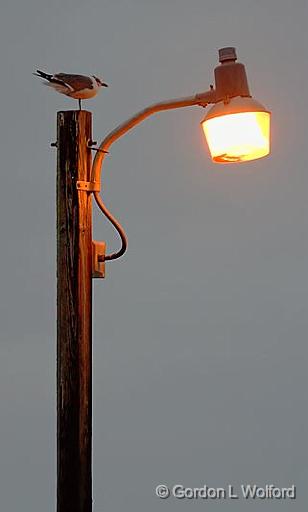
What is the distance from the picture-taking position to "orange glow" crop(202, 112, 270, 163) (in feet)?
8.35

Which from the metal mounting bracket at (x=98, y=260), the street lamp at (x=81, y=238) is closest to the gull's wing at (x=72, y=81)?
the street lamp at (x=81, y=238)

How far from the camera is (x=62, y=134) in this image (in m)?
2.61

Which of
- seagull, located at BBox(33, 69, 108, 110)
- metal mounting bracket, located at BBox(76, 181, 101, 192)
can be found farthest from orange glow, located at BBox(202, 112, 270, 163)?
seagull, located at BBox(33, 69, 108, 110)

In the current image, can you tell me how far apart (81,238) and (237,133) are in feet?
1.93

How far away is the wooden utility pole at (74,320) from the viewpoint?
2.52m

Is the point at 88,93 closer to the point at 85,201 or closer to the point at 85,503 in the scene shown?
the point at 85,201

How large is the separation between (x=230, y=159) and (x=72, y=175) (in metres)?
0.53

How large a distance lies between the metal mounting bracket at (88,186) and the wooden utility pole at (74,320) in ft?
0.03

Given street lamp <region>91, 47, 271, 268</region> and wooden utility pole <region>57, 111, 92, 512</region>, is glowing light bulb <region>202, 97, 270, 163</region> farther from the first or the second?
wooden utility pole <region>57, 111, 92, 512</region>

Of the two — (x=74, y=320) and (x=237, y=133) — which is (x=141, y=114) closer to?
(x=237, y=133)

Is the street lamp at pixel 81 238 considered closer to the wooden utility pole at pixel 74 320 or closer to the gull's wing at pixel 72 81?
the wooden utility pole at pixel 74 320

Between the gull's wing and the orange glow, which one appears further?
the gull's wing

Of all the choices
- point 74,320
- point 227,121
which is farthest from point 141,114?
point 74,320

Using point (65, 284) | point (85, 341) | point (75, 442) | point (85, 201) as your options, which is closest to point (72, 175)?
point (85, 201)
